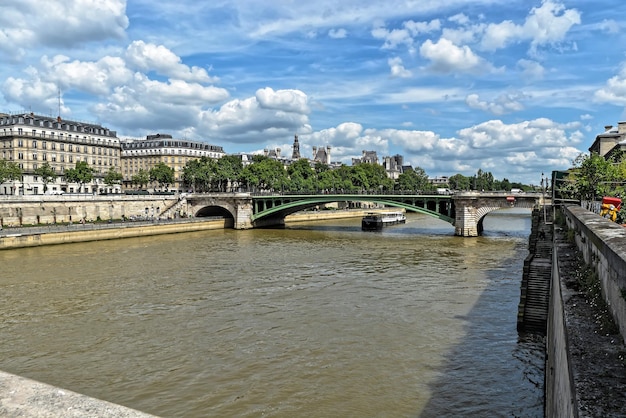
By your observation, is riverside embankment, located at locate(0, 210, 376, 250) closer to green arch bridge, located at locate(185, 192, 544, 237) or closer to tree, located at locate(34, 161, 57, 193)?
green arch bridge, located at locate(185, 192, 544, 237)

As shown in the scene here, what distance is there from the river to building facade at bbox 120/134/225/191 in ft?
287

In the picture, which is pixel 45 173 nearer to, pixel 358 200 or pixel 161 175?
pixel 161 175

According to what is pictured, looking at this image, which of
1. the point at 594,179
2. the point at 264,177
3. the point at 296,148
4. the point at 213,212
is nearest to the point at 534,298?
the point at 594,179

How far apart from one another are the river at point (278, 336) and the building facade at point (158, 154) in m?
87.3

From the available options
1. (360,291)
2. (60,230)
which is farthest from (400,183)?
(360,291)

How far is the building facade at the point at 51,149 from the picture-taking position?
85.6 metres

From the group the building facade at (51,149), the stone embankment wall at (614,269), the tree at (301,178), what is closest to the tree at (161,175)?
the building facade at (51,149)

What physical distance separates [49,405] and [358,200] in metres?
57.6

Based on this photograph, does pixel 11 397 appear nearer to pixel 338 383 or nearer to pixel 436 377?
pixel 338 383

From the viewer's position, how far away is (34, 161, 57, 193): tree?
3184 inches

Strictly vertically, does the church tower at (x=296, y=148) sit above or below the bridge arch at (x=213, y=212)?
above

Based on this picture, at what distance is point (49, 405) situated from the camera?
290 inches

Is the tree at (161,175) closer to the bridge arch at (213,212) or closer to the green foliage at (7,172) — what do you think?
the bridge arch at (213,212)

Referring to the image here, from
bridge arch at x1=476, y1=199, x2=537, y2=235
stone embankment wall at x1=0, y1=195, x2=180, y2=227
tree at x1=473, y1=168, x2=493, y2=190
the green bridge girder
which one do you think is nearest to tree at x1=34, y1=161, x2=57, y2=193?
stone embankment wall at x1=0, y1=195, x2=180, y2=227
